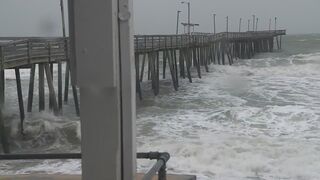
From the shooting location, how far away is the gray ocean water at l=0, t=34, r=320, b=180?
10.7 metres

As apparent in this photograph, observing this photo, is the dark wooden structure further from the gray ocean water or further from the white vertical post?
the gray ocean water

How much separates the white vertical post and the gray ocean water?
787cm

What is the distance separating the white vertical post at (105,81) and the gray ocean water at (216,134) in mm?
7874

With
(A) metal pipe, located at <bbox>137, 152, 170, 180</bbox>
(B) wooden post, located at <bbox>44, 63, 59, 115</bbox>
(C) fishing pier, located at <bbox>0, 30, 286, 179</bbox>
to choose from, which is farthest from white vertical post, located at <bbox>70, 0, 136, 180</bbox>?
(B) wooden post, located at <bbox>44, 63, 59, 115</bbox>

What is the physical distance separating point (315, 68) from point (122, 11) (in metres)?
46.8

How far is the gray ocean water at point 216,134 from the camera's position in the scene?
1068 centimetres

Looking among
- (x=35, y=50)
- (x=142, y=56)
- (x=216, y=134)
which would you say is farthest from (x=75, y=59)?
(x=142, y=56)

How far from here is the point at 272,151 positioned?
12242mm

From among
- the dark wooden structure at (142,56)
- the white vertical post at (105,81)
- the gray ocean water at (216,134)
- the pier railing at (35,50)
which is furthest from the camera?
the dark wooden structure at (142,56)

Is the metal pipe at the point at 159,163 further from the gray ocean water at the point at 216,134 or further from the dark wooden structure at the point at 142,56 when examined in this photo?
the gray ocean water at the point at 216,134

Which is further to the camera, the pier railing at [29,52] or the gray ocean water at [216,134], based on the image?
the pier railing at [29,52]

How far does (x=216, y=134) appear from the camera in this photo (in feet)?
48.6

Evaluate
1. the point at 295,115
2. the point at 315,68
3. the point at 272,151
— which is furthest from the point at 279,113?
the point at 315,68

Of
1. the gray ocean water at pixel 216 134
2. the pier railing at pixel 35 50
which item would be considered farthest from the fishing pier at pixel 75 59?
the gray ocean water at pixel 216 134
